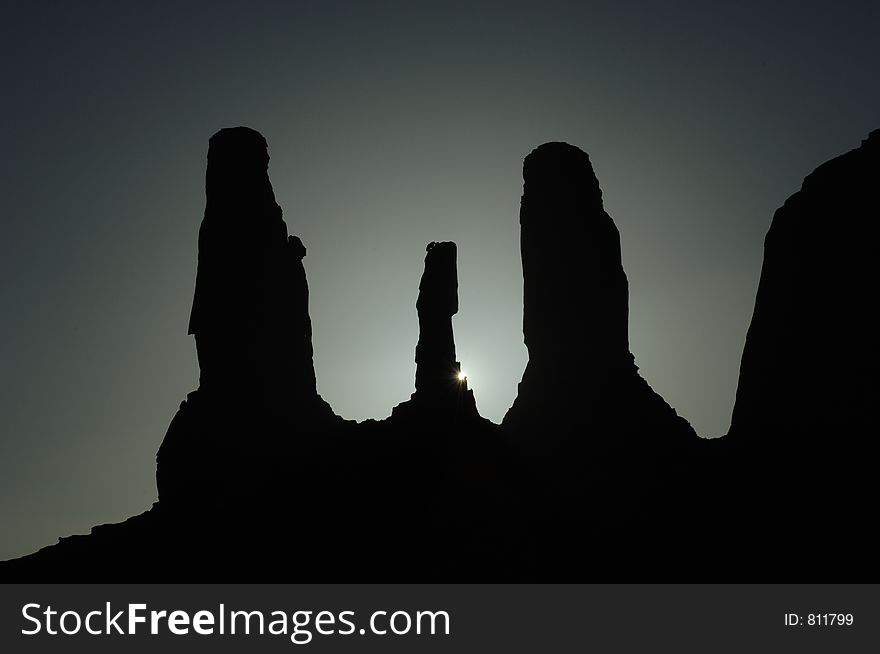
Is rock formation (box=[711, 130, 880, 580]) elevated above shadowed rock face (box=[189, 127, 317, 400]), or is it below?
below

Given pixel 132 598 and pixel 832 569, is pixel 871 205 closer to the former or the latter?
pixel 832 569

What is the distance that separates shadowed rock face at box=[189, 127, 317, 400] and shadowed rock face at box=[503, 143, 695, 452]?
13169mm

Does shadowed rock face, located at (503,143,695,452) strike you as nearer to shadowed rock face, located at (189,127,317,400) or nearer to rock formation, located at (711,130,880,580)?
rock formation, located at (711,130,880,580)

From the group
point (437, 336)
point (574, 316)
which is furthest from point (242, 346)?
point (574, 316)

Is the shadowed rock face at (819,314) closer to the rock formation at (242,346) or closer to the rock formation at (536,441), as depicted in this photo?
the rock formation at (536,441)

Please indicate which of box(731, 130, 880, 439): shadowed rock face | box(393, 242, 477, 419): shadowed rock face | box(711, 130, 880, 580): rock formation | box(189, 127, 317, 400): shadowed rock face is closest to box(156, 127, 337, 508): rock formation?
box(189, 127, 317, 400): shadowed rock face

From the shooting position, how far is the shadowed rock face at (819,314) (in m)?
32.2

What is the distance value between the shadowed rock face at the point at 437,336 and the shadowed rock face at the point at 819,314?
12870mm

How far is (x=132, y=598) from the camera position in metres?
25.1

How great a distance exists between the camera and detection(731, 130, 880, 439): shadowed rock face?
32219 millimetres

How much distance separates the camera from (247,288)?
149ft

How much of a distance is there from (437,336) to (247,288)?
11012mm

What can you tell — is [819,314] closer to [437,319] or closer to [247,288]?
[437,319]

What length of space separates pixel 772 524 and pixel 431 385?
54.1 feet
